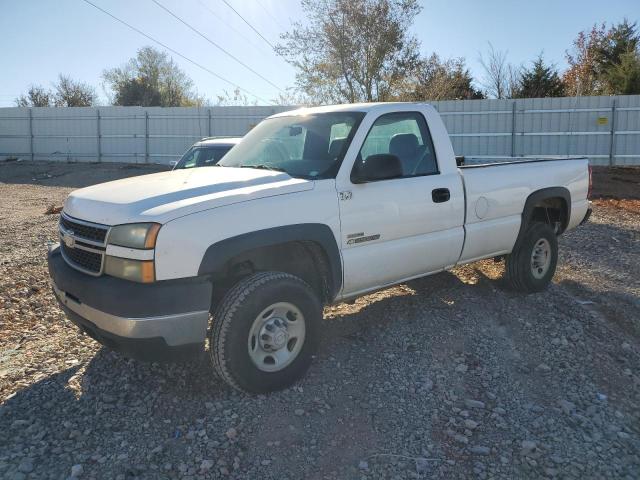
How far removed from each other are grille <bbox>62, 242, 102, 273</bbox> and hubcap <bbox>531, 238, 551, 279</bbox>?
4342 mm

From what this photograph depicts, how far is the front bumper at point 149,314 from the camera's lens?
10.1 feet

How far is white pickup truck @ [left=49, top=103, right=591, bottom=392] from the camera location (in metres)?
3.16

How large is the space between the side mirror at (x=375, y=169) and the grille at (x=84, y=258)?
1.79 m

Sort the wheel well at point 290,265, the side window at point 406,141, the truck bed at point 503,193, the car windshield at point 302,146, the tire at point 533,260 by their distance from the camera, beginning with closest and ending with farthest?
1. the wheel well at point 290,265
2. the car windshield at point 302,146
3. the side window at point 406,141
4. the truck bed at point 503,193
5. the tire at point 533,260

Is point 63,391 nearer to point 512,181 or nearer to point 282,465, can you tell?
point 282,465

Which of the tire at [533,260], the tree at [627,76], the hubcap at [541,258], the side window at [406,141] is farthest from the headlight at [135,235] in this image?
the tree at [627,76]

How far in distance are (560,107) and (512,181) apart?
51.8 feet

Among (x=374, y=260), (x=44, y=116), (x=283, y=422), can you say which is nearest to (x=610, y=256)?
(x=374, y=260)

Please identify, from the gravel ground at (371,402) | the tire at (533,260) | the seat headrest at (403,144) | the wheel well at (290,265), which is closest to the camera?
the gravel ground at (371,402)

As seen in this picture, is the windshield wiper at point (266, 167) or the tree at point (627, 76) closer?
Result: the windshield wiper at point (266, 167)

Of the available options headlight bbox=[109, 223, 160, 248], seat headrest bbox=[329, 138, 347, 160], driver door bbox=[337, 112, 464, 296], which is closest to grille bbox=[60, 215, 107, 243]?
headlight bbox=[109, 223, 160, 248]

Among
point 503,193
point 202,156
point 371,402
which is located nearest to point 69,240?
point 371,402

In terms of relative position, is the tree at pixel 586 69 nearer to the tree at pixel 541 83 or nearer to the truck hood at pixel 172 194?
the tree at pixel 541 83

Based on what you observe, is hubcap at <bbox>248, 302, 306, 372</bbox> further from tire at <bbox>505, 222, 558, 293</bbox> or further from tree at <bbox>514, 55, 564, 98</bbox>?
tree at <bbox>514, 55, 564, 98</bbox>
